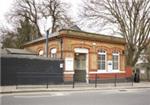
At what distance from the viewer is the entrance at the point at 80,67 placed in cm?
3175

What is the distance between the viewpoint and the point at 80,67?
32.0m

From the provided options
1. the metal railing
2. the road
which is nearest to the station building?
the metal railing

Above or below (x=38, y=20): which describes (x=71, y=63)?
below

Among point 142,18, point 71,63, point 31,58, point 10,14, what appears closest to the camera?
point 31,58

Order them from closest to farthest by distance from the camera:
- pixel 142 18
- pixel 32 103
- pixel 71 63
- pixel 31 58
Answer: pixel 32 103 < pixel 31 58 < pixel 71 63 < pixel 142 18

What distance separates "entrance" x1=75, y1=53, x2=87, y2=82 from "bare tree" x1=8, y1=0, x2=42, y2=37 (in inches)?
894

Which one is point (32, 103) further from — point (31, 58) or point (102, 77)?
point (102, 77)

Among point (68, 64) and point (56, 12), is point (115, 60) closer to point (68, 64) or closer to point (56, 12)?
point (68, 64)

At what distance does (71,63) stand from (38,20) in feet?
88.7

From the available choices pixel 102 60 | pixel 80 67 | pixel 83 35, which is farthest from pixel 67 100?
pixel 102 60

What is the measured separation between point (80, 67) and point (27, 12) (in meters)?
25.3

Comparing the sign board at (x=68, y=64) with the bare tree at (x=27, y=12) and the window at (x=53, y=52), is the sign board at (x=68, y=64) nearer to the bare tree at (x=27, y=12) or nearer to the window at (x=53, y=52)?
→ the window at (x=53, y=52)

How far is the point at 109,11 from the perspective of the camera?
42.7 metres

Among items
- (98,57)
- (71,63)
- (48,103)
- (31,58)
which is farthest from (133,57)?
(48,103)
